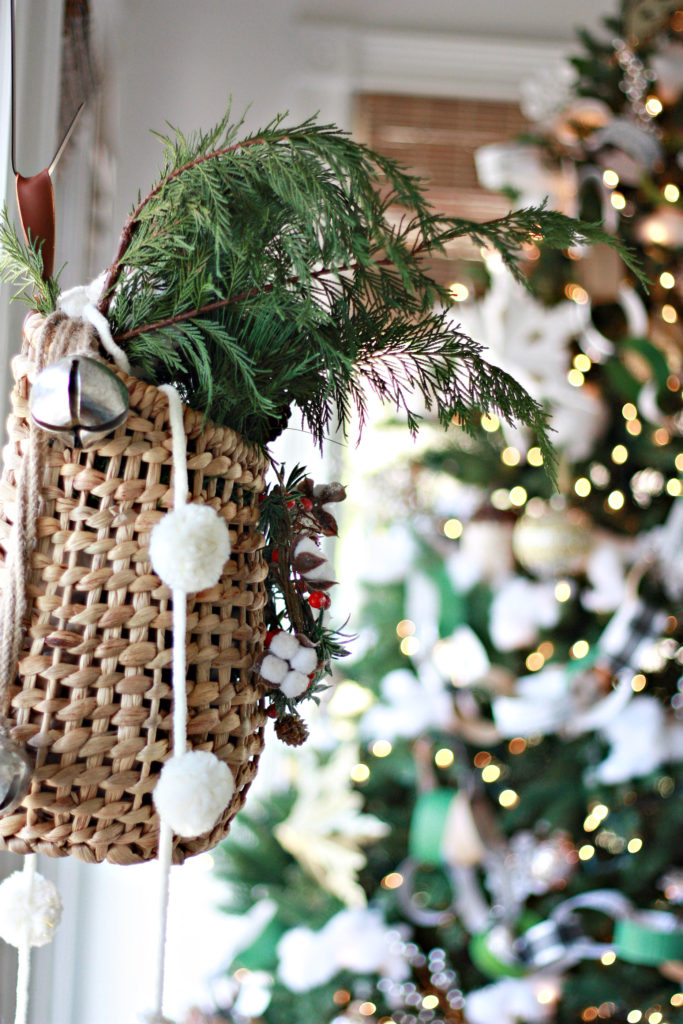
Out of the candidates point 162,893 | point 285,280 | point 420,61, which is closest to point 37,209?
point 285,280

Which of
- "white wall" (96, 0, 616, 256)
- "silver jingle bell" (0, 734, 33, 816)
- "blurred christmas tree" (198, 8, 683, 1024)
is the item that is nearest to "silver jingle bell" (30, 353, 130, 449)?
"silver jingle bell" (0, 734, 33, 816)

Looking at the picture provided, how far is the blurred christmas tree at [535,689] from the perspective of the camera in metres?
1.18

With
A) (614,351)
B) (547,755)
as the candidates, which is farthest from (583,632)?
(614,351)

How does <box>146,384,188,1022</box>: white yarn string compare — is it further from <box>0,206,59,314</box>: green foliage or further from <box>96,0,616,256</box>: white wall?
A: <box>96,0,616,256</box>: white wall

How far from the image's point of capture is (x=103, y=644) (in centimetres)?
40

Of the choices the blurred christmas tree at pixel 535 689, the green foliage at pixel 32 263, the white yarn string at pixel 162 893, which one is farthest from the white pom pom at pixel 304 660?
the blurred christmas tree at pixel 535 689

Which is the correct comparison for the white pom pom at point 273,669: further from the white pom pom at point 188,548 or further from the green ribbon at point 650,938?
the green ribbon at point 650,938

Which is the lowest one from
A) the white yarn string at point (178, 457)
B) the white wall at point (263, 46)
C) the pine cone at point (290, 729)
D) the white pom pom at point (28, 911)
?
the white pom pom at point (28, 911)

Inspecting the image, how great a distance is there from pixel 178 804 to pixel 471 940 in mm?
998

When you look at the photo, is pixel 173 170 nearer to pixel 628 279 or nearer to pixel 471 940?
pixel 628 279

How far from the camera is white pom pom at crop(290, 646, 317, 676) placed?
18.4 inches

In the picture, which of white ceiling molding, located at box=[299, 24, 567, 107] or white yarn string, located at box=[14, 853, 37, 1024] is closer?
white yarn string, located at box=[14, 853, 37, 1024]

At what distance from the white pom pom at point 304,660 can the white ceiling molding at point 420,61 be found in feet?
4.85

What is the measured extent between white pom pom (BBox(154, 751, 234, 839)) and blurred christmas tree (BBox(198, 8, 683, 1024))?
869 millimetres
